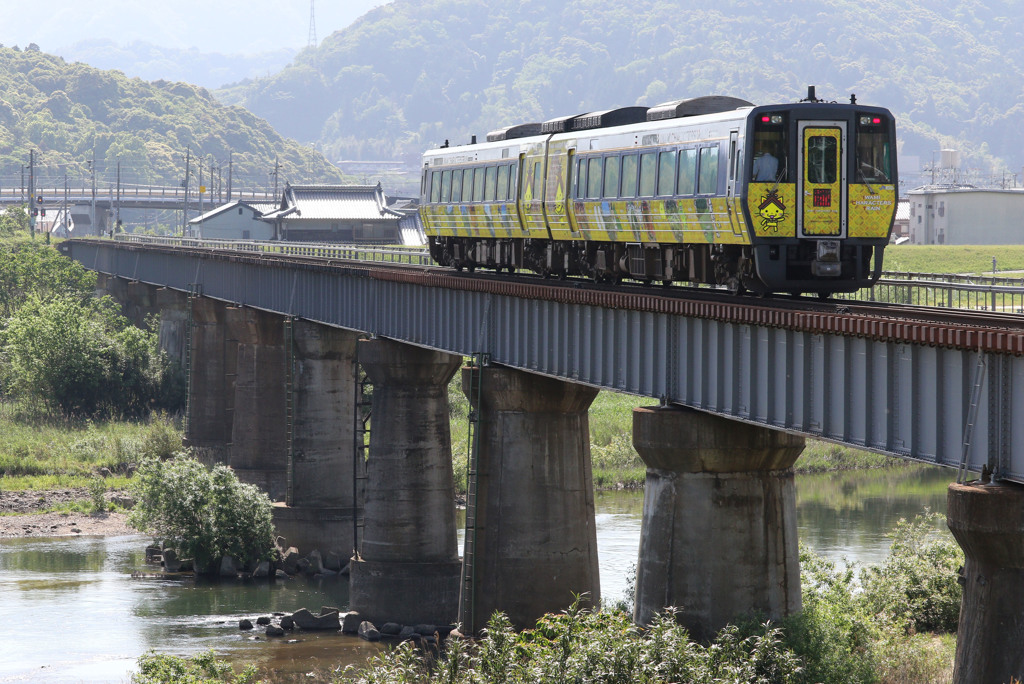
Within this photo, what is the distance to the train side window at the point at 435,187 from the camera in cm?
4284

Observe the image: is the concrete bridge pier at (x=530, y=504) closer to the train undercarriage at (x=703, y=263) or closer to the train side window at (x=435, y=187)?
the train undercarriage at (x=703, y=263)

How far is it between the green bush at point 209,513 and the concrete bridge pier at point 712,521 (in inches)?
1078

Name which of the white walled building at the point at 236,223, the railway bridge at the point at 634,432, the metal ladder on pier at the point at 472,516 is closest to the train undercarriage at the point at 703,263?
the railway bridge at the point at 634,432

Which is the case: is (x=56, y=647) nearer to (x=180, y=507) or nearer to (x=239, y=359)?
(x=180, y=507)

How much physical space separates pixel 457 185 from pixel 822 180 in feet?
57.5

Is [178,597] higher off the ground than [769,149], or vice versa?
[769,149]

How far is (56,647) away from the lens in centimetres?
3688

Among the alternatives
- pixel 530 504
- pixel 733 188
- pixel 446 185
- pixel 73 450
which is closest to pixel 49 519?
pixel 73 450

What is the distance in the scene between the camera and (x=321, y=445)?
163 ft

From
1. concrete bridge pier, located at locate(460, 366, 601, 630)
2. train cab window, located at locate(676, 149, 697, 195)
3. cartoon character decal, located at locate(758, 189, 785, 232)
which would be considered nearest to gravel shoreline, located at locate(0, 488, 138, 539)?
concrete bridge pier, located at locate(460, 366, 601, 630)

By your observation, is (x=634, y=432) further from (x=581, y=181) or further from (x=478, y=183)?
(x=478, y=183)

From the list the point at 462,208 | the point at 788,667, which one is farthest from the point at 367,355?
the point at 788,667

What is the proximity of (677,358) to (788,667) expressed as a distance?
18.3 ft

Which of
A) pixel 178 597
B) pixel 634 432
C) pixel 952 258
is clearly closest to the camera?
pixel 634 432
